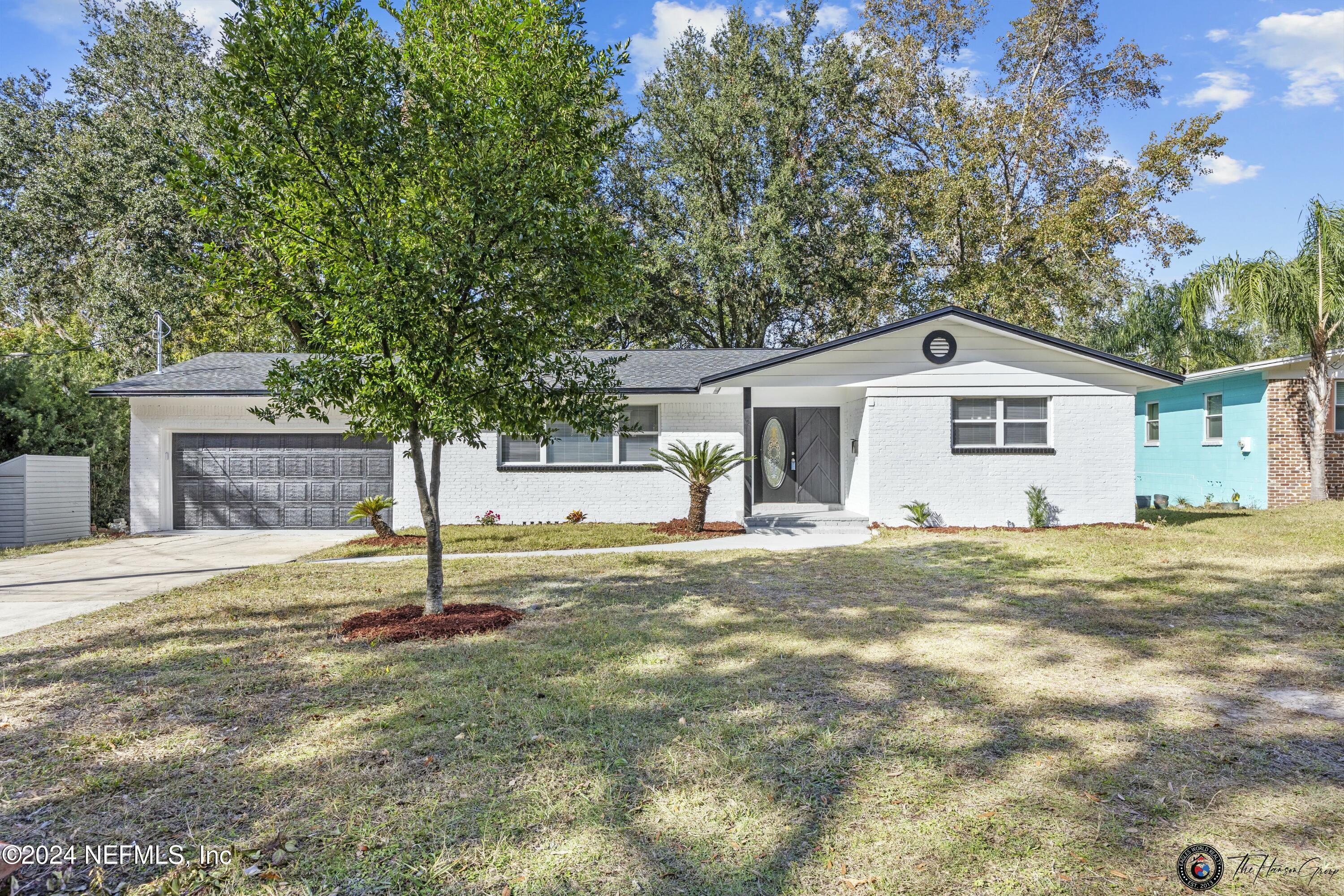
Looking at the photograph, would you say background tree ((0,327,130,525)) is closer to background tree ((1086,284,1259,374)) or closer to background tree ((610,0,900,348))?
background tree ((610,0,900,348))

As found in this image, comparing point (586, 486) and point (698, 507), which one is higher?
point (586, 486)

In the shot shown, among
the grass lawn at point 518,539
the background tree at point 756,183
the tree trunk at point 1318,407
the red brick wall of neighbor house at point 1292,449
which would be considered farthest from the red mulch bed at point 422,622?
the tree trunk at point 1318,407

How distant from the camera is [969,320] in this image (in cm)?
1314

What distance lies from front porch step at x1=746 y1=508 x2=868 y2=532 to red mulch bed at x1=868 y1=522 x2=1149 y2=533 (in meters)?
0.30

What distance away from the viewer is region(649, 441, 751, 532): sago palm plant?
13109 millimetres

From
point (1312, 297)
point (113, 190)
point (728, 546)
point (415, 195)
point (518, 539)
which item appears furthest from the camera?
point (113, 190)

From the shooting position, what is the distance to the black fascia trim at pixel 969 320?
13.0 meters

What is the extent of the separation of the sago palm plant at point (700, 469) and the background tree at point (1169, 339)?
20.0m

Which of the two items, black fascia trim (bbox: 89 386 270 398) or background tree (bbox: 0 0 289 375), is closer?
black fascia trim (bbox: 89 386 270 398)

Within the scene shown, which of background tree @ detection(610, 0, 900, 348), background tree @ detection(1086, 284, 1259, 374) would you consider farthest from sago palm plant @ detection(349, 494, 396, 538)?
background tree @ detection(1086, 284, 1259, 374)

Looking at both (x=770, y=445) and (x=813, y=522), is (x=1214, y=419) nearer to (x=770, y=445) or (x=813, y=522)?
(x=770, y=445)

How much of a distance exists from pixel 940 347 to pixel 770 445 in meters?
4.01

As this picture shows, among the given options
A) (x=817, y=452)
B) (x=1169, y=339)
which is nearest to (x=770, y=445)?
(x=817, y=452)

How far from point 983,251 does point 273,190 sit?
866 inches
